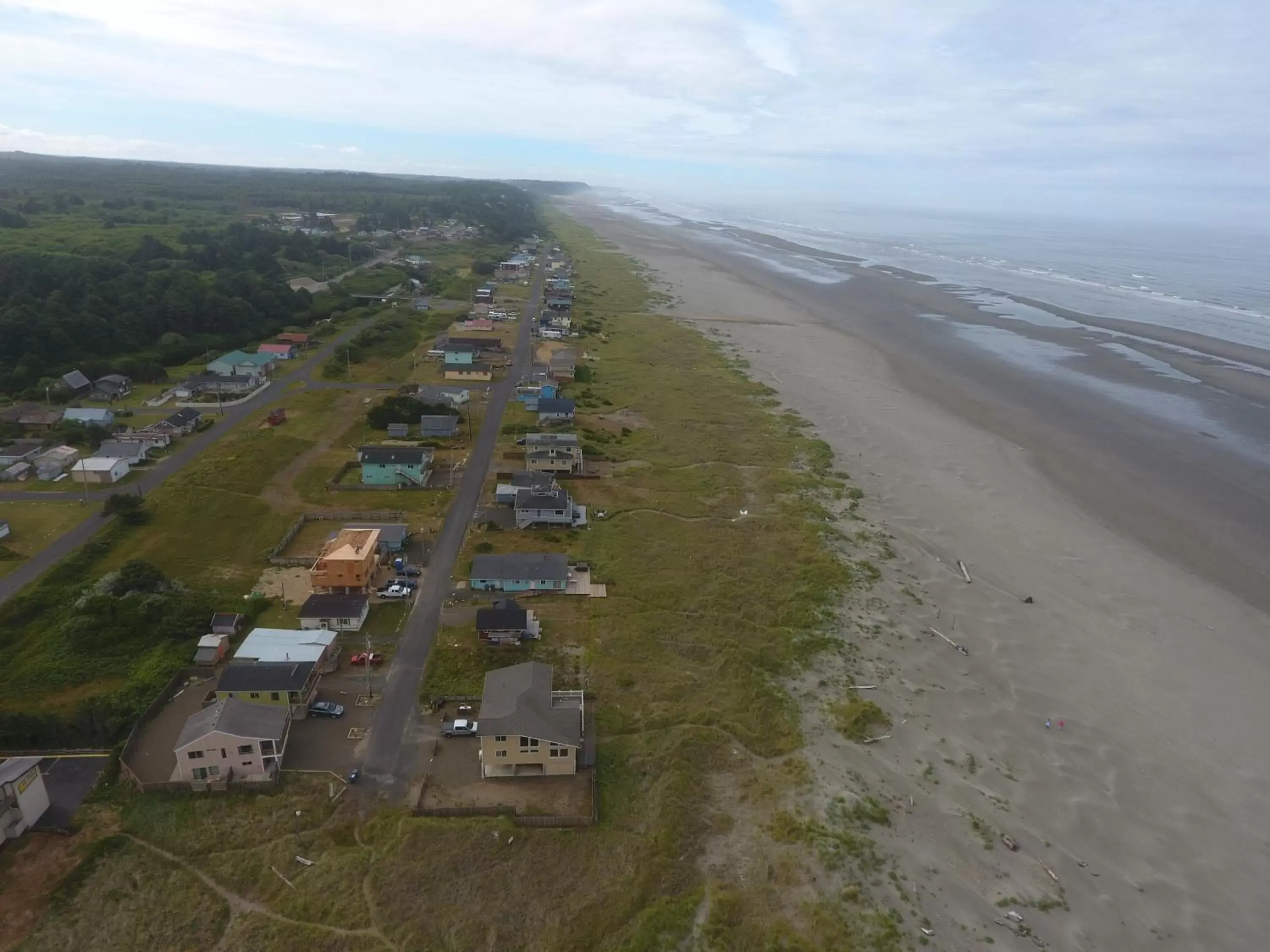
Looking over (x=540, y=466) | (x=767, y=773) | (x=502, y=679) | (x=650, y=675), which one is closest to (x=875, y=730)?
(x=767, y=773)

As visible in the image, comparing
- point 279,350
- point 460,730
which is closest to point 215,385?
point 279,350

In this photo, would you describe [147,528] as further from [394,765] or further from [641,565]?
[641,565]

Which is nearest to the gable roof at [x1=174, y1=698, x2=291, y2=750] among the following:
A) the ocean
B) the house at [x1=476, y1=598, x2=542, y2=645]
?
the house at [x1=476, y1=598, x2=542, y2=645]

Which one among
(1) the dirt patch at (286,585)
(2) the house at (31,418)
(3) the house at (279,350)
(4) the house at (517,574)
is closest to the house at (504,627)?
(4) the house at (517,574)

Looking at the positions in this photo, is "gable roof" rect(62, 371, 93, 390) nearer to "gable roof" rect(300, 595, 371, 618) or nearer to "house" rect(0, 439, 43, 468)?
"house" rect(0, 439, 43, 468)

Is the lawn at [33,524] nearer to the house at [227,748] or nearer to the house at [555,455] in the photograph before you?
the house at [227,748]

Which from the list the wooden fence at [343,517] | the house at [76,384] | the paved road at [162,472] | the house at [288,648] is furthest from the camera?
the house at [76,384]

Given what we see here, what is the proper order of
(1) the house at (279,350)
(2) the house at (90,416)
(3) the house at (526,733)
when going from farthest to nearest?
(1) the house at (279,350), (2) the house at (90,416), (3) the house at (526,733)
